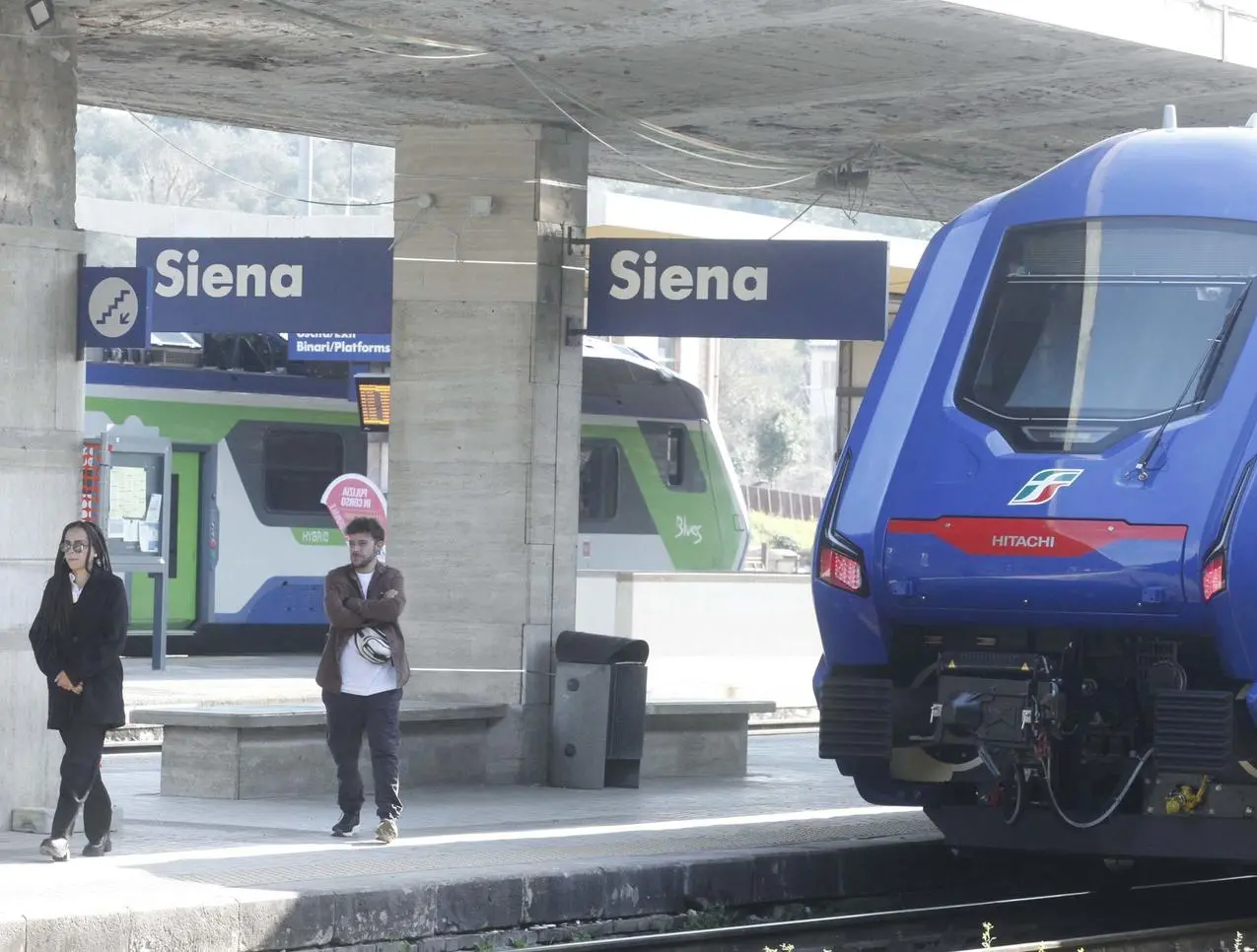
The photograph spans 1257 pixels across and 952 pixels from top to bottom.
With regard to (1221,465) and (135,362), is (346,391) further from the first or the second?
(1221,465)

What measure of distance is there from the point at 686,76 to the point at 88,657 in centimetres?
496

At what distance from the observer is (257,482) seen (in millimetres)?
23781

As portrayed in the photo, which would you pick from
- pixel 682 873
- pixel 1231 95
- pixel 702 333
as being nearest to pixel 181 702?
pixel 702 333

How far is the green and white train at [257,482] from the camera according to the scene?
2309 cm

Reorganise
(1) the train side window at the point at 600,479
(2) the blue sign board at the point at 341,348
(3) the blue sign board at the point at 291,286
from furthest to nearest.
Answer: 1. (1) the train side window at the point at 600,479
2. (2) the blue sign board at the point at 341,348
3. (3) the blue sign board at the point at 291,286

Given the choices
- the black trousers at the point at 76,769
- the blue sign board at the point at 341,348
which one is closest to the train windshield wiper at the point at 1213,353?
the black trousers at the point at 76,769

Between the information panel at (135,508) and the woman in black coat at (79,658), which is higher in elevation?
the information panel at (135,508)

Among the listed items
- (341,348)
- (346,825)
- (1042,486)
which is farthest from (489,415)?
(341,348)

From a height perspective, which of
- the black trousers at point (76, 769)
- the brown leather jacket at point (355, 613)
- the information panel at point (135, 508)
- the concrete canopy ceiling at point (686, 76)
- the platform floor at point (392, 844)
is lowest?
the platform floor at point (392, 844)

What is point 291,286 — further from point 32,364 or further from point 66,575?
point 66,575

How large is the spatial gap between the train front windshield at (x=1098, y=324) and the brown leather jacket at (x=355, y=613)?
3149mm

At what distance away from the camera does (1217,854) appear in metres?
9.23

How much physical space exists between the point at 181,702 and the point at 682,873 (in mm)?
8764

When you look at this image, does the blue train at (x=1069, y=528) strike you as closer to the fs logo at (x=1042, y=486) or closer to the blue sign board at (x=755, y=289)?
the fs logo at (x=1042, y=486)
